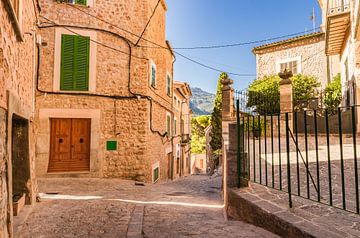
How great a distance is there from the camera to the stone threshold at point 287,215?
8.31ft

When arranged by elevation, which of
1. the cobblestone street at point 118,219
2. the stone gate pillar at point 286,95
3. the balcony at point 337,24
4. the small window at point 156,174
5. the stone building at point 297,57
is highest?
the stone building at point 297,57

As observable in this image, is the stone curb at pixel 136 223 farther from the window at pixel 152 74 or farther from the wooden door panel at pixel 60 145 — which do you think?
the window at pixel 152 74

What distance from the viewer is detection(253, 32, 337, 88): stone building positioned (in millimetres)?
17984

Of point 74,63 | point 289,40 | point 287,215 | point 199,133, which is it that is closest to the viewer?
point 287,215

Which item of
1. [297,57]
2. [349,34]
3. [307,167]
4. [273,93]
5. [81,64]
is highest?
[297,57]

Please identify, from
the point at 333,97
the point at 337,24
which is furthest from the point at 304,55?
the point at 337,24

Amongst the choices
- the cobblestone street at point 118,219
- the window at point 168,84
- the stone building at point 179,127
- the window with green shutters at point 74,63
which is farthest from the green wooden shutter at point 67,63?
the stone building at point 179,127

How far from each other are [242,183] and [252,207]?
34.7 inches

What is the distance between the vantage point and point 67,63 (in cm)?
919

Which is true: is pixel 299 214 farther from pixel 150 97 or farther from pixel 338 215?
pixel 150 97

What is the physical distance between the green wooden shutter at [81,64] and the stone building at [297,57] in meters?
15.5

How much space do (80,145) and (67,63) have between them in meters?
3.24

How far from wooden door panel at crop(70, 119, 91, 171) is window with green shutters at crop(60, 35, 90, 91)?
1404 millimetres

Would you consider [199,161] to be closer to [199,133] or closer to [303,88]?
[199,133]
